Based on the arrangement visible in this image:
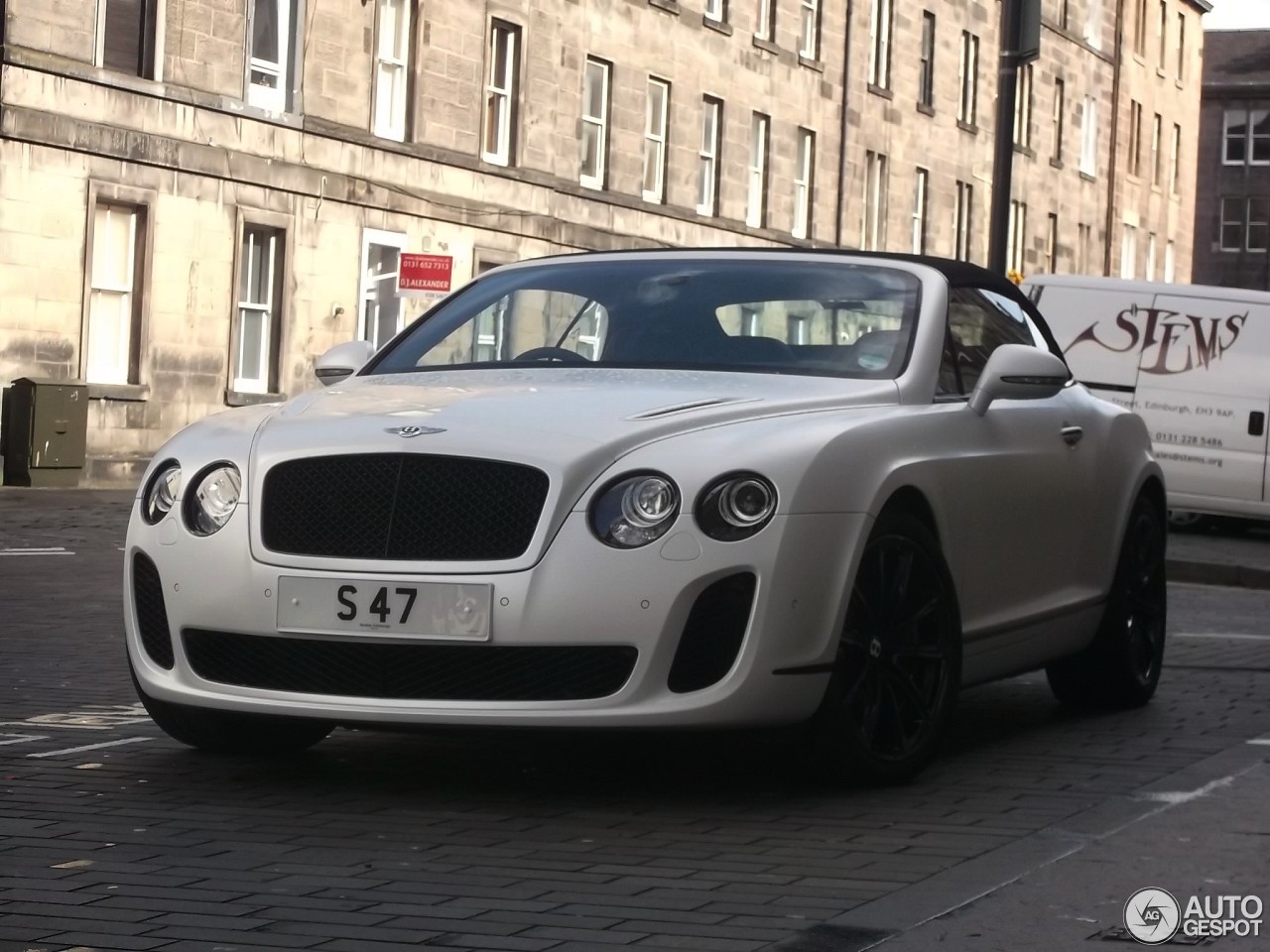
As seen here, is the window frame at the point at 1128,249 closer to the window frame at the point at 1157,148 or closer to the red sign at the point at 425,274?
the window frame at the point at 1157,148

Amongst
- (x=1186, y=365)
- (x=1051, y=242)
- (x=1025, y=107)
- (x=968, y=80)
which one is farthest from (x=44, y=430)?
(x=1051, y=242)

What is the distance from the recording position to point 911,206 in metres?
47.0

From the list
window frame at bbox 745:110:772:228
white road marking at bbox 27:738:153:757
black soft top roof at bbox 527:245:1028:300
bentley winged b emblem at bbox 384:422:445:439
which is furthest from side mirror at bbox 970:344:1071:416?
window frame at bbox 745:110:772:228

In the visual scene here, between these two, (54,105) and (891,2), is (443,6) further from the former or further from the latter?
(891,2)

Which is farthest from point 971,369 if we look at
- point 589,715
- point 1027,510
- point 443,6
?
point 443,6

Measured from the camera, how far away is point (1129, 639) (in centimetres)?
856

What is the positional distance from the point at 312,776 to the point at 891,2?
40.6m

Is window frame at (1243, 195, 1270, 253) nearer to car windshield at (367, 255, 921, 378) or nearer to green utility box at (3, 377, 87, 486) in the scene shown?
green utility box at (3, 377, 87, 486)

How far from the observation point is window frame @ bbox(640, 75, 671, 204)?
36625 mm

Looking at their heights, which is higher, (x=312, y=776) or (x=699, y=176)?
(x=699, y=176)

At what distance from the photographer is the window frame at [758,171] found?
40.1 meters

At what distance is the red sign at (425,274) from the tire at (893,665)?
60.9 feet

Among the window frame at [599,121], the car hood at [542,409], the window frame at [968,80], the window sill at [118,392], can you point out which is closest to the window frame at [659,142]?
the window frame at [599,121]

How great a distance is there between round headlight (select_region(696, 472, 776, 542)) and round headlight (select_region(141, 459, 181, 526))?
1456 mm
